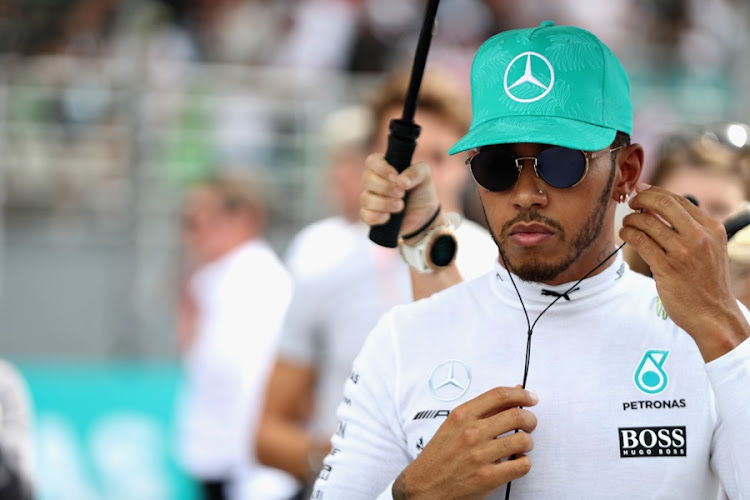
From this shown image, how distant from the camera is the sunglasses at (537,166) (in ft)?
6.65

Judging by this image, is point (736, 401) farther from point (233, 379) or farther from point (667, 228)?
point (233, 379)

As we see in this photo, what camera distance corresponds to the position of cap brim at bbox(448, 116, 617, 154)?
201cm

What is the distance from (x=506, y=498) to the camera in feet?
6.65

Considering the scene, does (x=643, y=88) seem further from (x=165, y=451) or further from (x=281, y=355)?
(x=281, y=355)

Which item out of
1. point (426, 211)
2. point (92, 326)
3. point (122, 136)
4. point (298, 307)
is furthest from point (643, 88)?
point (426, 211)

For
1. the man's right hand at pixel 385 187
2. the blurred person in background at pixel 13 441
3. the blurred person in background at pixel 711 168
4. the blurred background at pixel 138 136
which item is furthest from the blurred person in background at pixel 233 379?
the blurred background at pixel 138 136

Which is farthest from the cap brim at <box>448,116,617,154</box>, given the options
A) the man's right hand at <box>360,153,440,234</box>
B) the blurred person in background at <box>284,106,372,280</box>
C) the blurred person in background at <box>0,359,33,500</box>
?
the blurred person in background at <box>0,359,33,500</box>

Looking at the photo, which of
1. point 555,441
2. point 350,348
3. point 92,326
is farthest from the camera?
point 92,326

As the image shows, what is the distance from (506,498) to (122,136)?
9.43 meters

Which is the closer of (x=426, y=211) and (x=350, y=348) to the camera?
(x=426, y=211)

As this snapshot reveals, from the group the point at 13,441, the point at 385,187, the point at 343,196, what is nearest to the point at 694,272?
the point at 385,187

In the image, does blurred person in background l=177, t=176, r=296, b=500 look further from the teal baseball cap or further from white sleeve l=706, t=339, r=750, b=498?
white sleeve l=706, t=339, r=750, b=498

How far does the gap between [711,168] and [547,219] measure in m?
1.32

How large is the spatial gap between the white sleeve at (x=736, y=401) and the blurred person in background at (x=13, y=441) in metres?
2.58
